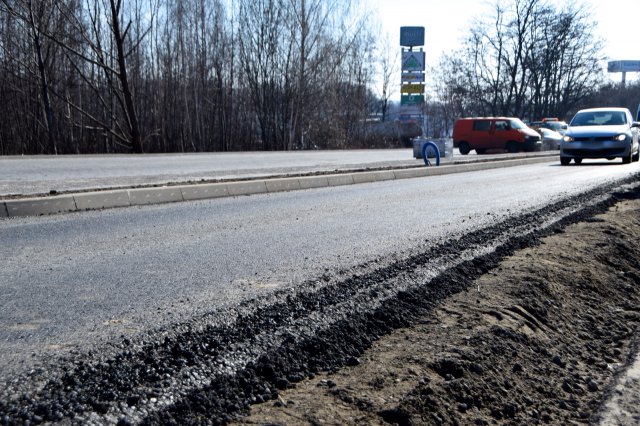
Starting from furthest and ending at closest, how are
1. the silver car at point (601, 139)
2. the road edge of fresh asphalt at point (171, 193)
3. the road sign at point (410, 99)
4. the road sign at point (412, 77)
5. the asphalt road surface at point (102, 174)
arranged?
1. the road sign at point (410, 99)
2. the road sign at point (412, 77)
3. the silver car at point (601, 139)
4. the asphalt road surface at point (102, 174)
5. the road edge of fresh asphalt at point (171, 193)

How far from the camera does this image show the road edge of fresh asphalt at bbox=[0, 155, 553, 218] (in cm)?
826

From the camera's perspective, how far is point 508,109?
59875mm

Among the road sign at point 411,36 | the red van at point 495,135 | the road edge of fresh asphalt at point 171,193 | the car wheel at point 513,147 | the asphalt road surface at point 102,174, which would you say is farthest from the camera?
the road sign at point 411,36

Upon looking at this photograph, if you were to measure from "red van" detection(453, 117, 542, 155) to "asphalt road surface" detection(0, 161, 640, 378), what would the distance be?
23375 mm

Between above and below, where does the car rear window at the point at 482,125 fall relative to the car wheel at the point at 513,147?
above

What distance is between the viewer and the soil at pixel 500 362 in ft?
A: 8.60

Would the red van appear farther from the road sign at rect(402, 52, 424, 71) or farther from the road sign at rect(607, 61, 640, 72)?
the road sign at rect(607, 61, 640, 72)

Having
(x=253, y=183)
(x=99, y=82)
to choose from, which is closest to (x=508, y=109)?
(x=99, y=82)

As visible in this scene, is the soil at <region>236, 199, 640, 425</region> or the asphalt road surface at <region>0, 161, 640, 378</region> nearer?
the soil at <region>236, 199, 640, 425</region>

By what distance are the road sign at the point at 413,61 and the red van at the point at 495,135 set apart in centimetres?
1269

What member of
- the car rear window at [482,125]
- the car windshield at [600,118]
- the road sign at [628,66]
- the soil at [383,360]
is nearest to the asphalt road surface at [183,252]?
the soil at [383,360]

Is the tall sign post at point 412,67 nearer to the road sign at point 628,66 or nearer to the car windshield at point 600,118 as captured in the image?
the car windshield at point 600,118

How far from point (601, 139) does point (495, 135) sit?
13.0m

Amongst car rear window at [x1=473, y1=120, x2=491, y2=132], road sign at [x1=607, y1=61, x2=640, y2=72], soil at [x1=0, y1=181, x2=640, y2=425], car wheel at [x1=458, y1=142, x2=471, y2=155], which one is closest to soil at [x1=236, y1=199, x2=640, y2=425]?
soil at [x1=0, y1=181, x2=640, y2=425]
